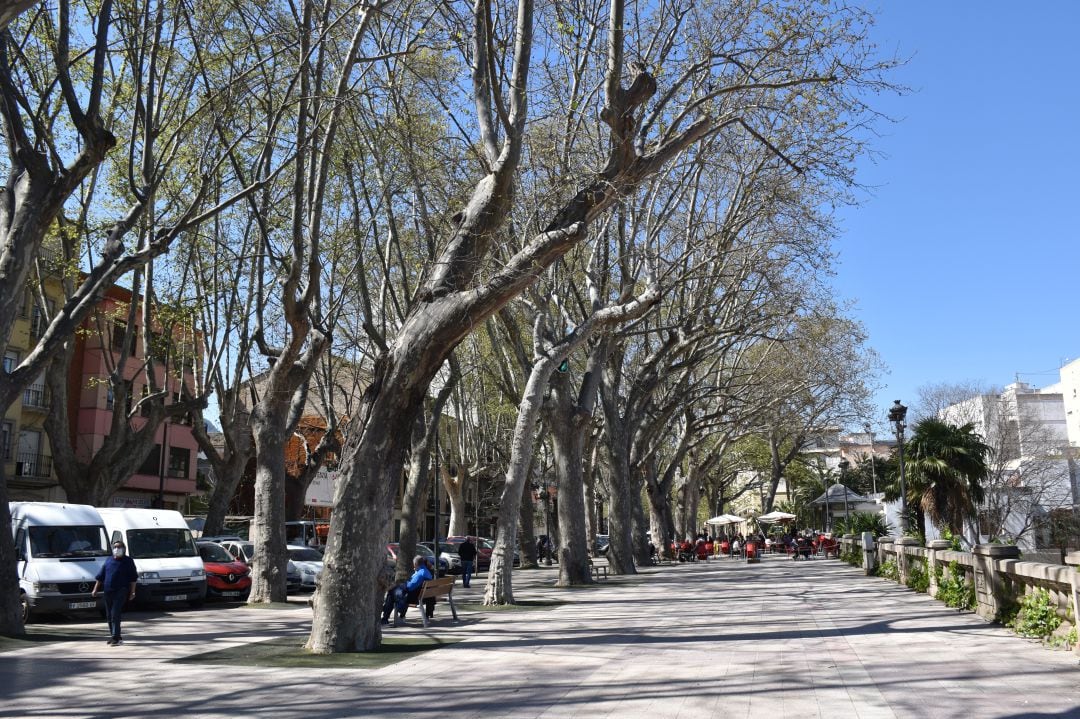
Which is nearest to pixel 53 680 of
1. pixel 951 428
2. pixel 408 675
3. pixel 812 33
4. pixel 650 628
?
pixel 408 675

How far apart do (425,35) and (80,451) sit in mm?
29897

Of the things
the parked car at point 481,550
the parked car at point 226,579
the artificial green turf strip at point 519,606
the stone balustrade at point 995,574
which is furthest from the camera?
the parked car at point 481,550

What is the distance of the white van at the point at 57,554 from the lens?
16188 mm

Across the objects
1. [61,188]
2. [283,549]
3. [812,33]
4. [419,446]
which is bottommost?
[283,549]

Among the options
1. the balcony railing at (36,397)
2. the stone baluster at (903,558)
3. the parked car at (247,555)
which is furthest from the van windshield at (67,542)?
the balcony railing at (36,397)

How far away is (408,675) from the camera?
9523 mm

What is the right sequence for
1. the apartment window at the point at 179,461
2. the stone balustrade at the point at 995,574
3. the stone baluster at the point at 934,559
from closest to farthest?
the stone balustrade at the point at 995,574 < the stone baluster at the point at 934,559 < the apartment window at the point at 179,461

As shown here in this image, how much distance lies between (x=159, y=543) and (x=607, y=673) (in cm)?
1366

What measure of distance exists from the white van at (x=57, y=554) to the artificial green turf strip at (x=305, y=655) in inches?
220

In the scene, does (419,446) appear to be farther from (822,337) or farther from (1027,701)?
(1027,701)

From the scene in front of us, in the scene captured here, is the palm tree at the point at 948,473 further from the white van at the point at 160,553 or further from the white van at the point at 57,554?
the white van at the point at 57,554

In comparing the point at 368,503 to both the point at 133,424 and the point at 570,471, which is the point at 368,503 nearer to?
the point at 570,471

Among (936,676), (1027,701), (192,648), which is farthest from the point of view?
(192,648)

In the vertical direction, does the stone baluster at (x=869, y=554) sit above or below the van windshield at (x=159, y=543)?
below
